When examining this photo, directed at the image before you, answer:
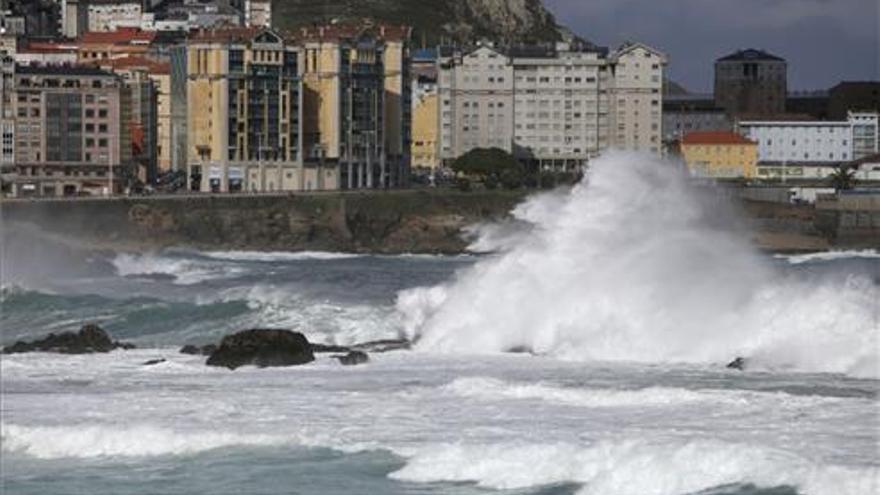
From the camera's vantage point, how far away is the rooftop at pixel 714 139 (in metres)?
121

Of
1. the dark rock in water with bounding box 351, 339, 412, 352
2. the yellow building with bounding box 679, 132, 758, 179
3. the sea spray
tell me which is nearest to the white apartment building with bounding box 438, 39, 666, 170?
the yellow building with bounding box 679, 132, 758, 179

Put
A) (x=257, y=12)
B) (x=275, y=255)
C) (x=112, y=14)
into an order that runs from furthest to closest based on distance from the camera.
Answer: (x=112, y=14)
(x=257, y=12)
(x=275, y=255)

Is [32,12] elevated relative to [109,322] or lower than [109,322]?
elevated

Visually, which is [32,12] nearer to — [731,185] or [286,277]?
[731,185]

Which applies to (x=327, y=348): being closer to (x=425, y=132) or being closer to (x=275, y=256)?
(x=275, y=256)

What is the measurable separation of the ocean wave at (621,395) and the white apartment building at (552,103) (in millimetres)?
94816

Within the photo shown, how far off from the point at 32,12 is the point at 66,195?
5702 centimetres

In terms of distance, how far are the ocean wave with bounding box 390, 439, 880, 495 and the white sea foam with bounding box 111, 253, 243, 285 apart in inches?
1395

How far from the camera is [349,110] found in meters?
103

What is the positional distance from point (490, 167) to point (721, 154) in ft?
59.1

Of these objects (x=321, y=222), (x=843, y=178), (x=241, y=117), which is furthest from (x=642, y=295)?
(x=843, y=178)

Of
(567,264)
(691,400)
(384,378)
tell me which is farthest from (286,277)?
(691,400)

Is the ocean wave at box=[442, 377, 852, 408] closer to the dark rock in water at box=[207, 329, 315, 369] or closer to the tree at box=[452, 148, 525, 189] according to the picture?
the dark rock in water at box=[207, 329, 315, 369]

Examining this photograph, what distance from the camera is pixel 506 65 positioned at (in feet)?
411
